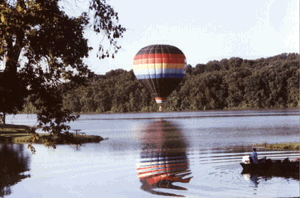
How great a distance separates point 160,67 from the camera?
101 metres

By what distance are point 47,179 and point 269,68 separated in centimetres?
15997

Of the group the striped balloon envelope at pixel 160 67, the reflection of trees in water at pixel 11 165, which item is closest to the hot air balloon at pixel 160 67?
the striped balloon envelope at pixel 160 67

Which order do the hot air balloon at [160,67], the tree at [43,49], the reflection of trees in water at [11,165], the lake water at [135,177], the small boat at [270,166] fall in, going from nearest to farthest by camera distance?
the tree at [43,49], the lake water at [135,177], the small boat at [270,166], the reflection of trees in water at [11,165], the hot air balloon at [160,67]

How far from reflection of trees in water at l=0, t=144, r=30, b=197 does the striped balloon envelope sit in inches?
1662

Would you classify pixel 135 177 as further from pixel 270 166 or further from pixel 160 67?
pixel 160 67

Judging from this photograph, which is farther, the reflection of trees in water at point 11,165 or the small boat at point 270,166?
the reflection of trees in water at point 11,165

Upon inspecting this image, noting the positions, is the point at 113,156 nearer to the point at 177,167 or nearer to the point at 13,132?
the point at 177,167

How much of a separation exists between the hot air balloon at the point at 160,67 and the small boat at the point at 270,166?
72141 mm

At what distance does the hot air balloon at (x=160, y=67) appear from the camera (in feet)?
334

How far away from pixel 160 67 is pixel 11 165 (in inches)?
2348

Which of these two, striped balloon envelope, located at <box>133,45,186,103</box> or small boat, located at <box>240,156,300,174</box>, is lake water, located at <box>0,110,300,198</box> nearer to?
small boat, located at <box>240,156,300,174</box>

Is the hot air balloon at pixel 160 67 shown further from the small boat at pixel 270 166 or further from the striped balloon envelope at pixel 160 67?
the small boat at pixel 270 166

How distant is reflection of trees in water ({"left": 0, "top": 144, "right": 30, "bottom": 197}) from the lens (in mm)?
34000

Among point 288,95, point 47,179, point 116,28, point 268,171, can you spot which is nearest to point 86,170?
point 47,179
